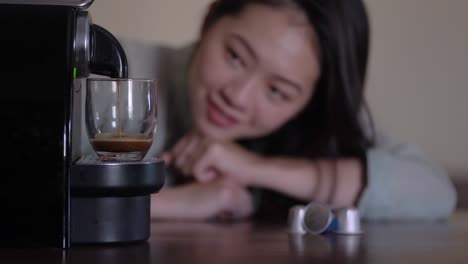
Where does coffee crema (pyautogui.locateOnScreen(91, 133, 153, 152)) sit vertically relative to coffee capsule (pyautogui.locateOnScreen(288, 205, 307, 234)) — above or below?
above

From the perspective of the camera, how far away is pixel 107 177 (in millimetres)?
686

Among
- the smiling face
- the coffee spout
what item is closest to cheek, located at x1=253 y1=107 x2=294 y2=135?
the smiling face

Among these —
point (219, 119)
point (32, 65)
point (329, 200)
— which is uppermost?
point (32, 65)

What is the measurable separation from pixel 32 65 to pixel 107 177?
119 millimetres

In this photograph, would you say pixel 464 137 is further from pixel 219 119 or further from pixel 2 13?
pixel 2 13

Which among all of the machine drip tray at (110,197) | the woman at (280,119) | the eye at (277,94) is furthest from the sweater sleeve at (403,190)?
the machine drip tray at (110,197)

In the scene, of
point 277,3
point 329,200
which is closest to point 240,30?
point 277,3

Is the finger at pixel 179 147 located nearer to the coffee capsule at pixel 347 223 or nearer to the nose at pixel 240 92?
the nose at pixel 240 92

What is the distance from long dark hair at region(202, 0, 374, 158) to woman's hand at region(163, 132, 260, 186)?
0.20m

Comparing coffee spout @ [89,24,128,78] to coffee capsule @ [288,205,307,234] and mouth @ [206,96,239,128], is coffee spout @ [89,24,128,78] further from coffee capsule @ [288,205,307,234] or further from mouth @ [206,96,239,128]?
mouth @ [206,96,239,128]

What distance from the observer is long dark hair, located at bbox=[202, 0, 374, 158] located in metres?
1.37

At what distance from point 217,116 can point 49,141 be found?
671mm

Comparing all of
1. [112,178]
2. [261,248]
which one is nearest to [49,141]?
[112,178]

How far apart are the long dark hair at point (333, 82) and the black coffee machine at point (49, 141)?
708 mm
